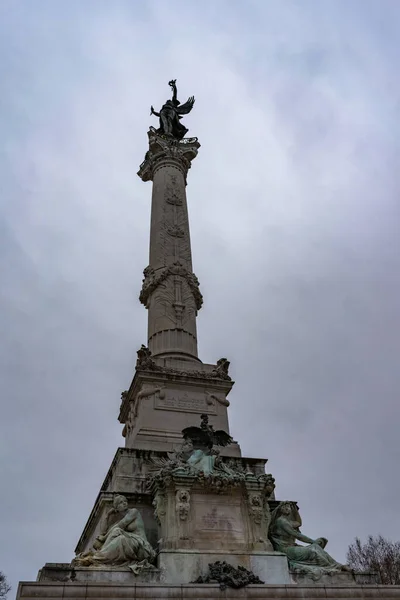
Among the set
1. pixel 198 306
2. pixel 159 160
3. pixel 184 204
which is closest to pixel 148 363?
pixel 198 306

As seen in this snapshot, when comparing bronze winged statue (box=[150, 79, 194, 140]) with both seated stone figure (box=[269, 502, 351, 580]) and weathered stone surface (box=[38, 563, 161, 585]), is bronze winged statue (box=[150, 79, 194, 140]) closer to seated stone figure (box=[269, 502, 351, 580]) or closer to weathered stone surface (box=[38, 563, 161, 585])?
seated stone figure (box=[269, 502, 351, 580])

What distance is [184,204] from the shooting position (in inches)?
1074

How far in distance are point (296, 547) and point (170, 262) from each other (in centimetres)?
1295

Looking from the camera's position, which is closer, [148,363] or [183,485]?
[183,485]

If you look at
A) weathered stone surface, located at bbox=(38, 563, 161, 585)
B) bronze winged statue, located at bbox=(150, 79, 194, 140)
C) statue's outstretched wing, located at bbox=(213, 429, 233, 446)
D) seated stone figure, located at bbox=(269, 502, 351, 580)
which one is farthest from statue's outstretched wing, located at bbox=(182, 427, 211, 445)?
bronze winged statue, located at bbox=(150, 79, 194, 140)

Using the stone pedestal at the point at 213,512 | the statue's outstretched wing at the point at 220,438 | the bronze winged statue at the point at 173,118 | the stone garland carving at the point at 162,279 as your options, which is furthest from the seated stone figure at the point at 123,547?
the bronze winged statue at the point at 173,118

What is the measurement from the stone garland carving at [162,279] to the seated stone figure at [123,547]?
10.5 meters

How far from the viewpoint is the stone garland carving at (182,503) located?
1494 centimetres

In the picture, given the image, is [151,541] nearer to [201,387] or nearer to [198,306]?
[201,387]

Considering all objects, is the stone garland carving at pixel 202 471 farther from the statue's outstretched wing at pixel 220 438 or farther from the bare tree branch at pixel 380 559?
the bare tree branch at pixel 380 559

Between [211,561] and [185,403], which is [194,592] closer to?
[211,561]

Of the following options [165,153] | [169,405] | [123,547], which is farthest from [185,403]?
[165,153]

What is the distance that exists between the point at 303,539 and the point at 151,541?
14.5 feet

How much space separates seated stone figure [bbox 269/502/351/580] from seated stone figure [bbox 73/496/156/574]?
390 cm
